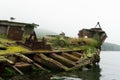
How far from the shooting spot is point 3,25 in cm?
3638

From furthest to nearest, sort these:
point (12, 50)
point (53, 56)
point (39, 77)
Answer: point (53, 56) → point (12, 50) → point (39, 77)

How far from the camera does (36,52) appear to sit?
1043 inches

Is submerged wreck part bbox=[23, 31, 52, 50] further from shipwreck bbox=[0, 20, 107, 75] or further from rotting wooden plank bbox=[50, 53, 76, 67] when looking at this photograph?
rotting wooden plank bbox=[50, 53, 76, 67]

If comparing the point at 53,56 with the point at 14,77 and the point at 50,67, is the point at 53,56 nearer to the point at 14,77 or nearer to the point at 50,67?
the point at 50,67

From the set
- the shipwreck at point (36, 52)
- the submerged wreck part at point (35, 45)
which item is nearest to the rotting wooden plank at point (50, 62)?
the shipwreck at point (36, 52)

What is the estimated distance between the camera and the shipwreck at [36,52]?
22906 millimetres

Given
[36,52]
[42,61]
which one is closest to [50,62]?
[42,61]

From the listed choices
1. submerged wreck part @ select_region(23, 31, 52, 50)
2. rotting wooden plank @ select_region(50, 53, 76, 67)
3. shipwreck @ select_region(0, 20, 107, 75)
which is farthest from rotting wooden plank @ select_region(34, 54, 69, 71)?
submerged wreck part @ select_region(23, 31, 52, 50)

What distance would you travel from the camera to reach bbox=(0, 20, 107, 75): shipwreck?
22.9 meters

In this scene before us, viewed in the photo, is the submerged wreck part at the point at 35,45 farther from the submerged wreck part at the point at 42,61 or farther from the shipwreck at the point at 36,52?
the submerged wreck part at the point at 42,61

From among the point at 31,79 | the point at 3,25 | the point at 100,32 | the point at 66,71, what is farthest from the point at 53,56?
the point at 100,32

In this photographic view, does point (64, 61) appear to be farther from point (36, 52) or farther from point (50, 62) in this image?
point (36, 52)

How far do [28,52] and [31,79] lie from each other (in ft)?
13.7

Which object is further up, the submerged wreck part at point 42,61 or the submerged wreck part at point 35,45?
the submerged wreck part at point 35,45
